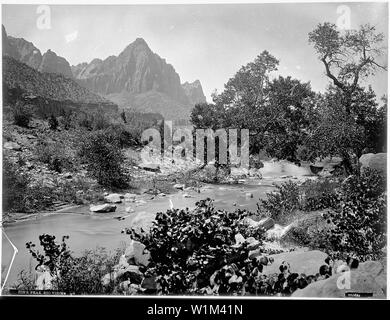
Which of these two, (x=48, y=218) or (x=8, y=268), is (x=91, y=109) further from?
(x=8, y=268)

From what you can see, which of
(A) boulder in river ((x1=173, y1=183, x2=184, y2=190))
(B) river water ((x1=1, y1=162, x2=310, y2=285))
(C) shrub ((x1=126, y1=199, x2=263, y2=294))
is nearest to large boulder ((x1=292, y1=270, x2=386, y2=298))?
(C) shrub ((x1=126, y1=199, x2=263, y2=294))

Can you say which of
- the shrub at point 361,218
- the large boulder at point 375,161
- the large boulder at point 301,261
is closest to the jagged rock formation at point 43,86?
the large boulder at point 301,261

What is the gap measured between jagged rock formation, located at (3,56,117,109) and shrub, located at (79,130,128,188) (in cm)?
70

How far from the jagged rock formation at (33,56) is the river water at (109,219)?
8.43ft

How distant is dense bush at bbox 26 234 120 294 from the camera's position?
531 centimetres

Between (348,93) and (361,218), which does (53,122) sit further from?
(361,218)

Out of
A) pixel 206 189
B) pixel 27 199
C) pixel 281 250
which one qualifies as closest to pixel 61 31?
pixel 27 199

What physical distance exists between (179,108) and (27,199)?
3072 mm

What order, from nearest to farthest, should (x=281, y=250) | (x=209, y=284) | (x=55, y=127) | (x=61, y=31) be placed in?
(x=209, y=284), (x=281, y=250), (x=61, y=31), (x=55, y=127)

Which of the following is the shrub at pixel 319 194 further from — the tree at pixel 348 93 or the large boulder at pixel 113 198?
the large boulder at pixel 113 198

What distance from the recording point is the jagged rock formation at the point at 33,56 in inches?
230

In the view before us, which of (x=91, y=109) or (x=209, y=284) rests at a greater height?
(x=91, y=109)

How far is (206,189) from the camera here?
241 inches
